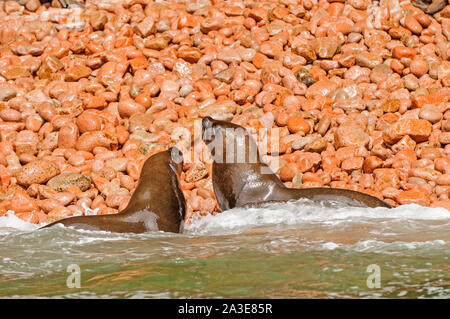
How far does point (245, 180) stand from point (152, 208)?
57.6 inches

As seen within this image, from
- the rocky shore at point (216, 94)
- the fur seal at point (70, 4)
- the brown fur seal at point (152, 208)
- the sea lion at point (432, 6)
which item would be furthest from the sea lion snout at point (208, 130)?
the fur seal at point (70, 4)

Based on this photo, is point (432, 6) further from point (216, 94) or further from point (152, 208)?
point (152, 208)

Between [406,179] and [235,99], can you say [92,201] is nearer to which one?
[235,99]

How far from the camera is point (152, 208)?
591cm

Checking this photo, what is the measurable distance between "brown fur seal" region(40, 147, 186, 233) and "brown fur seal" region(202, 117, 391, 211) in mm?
591

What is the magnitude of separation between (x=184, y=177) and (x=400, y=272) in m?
4.81

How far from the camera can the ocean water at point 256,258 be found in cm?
351

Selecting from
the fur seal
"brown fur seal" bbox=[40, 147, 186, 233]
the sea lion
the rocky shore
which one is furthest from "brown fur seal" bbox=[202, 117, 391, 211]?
the fur seal

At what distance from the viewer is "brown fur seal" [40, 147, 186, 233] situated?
216 inches

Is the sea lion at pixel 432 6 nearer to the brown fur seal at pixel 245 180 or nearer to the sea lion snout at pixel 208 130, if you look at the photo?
the brown fur seal at pixel 245 180

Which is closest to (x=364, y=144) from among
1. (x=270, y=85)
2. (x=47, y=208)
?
(x=270, y=85)

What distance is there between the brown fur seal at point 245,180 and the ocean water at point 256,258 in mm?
184

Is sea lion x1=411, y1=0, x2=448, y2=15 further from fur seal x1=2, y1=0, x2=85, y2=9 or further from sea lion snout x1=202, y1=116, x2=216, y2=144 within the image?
fur seal x1=2, y1=0, x2=85, y2=9

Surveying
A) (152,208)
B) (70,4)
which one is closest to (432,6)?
(70,4)
